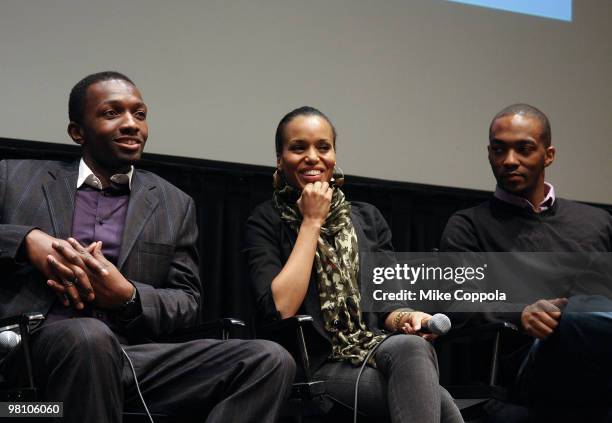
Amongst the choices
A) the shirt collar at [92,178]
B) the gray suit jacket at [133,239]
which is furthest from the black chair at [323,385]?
the shirt collar at [92,178]

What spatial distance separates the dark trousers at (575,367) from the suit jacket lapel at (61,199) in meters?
1.37

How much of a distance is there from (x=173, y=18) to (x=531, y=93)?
1590 millimetres

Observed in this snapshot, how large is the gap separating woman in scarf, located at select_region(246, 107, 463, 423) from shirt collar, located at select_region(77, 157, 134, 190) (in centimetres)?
41

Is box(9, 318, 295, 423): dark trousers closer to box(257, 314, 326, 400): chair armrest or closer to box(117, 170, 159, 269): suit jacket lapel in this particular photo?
box(257, 314, 326, 400): chair armrest

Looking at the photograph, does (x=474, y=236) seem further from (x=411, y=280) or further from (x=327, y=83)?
(x=327, y=83)

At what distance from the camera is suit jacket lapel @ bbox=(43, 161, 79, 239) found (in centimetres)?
259

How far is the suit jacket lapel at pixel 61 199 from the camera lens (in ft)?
8.48

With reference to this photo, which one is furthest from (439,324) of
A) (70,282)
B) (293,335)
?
(70,282)

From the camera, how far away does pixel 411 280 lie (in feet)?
9.69

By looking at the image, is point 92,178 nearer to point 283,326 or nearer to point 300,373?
point 283,326

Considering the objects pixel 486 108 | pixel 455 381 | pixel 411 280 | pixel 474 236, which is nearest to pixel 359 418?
pixel 411 280

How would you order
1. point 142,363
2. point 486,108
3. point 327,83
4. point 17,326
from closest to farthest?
point 17,326
point 142,363
point 327,83
point 486,108

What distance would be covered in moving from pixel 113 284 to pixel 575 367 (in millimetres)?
1277

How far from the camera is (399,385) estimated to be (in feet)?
7.93
